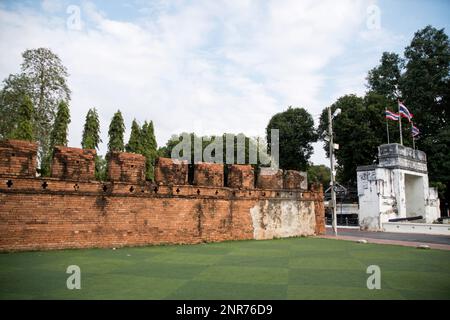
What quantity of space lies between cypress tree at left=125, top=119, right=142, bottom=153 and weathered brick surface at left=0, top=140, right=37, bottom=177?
26293 mm

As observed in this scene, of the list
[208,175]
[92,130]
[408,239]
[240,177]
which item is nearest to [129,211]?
[208,175]

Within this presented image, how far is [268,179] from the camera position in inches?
550

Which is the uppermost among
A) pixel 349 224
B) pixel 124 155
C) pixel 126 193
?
pixel 124 155

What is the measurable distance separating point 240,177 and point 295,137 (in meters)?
28.8

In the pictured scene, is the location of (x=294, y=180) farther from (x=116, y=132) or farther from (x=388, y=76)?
(x=388, y=76)

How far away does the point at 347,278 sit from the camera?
5.89 meters

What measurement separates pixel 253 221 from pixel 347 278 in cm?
718

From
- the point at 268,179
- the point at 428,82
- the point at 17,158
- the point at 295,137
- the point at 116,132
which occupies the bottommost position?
the point at 268,179

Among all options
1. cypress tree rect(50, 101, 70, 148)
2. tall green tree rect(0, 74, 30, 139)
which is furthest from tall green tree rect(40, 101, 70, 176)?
tall green tree rect(0, 74, 30, 139)

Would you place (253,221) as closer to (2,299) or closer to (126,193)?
(126,193)

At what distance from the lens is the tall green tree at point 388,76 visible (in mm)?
38125

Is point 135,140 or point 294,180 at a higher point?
point 135,140

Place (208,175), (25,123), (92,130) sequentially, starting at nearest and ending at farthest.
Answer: (208,175) < (25,123) < (92,130)
